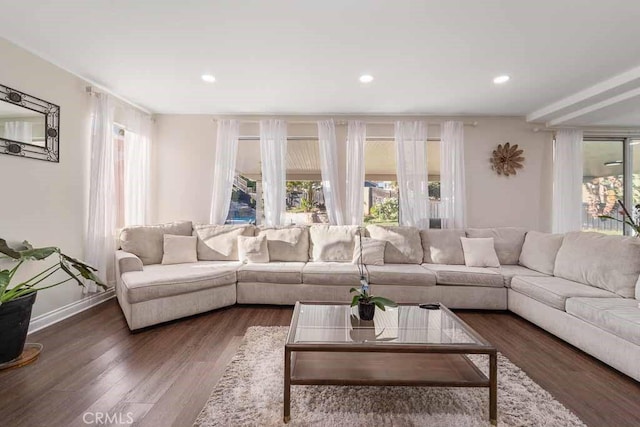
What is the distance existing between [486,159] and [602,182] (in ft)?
5.95

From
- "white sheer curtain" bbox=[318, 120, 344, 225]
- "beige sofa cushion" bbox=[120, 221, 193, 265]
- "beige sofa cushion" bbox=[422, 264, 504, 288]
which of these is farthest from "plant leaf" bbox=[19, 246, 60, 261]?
"beige sofa cushion" bbox=[422, 264, 504, 288]

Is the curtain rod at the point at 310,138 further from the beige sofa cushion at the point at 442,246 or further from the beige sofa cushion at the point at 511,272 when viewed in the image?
the beige sofa cushion at the point at 511,272

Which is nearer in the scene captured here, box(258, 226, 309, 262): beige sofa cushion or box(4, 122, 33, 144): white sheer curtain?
box(4, 122, 33, 144): white sheer curtain

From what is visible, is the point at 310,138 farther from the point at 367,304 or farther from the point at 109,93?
the point at 367,304

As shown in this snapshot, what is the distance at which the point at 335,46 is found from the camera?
2596 millimetres

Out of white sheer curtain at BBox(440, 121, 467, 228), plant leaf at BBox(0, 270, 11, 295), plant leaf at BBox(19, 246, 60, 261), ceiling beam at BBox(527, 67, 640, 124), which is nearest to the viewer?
plant leaf at BBox(0, 270, 11, 295)

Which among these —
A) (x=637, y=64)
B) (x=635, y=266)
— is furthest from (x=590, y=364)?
(x=637, y=64)

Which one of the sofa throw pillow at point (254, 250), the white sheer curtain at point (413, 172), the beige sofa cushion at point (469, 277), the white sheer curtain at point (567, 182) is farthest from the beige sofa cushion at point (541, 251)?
the sofa throw pillow at point (254, 250)

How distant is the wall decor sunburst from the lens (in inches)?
175

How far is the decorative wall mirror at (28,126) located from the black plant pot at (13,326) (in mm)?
1300

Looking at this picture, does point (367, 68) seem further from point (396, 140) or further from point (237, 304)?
point (237, 304)

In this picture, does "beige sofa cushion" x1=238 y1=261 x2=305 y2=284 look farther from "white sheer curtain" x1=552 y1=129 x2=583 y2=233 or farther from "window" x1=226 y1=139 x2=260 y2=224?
"white sheer curtain" x1=552 y1=129 x2=583 y2=233

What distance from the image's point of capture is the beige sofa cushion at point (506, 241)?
153 inches

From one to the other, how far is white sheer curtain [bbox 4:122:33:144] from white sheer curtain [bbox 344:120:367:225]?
3454 millimetres
